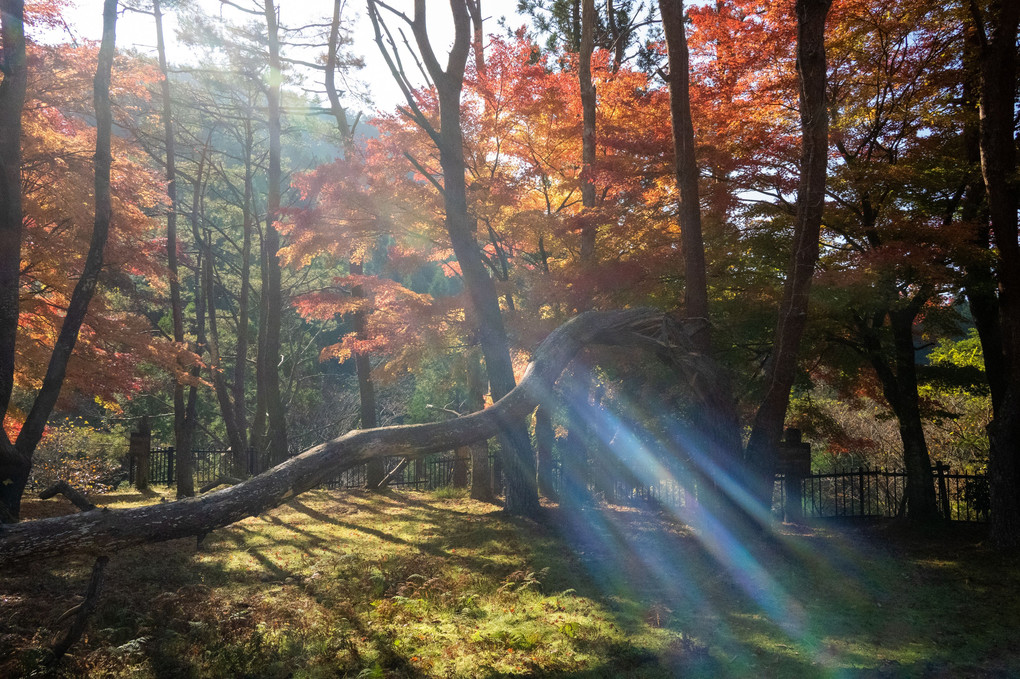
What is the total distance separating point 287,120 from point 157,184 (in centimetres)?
1020

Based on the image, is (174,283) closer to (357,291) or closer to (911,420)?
(357,291)

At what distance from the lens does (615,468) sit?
48.5 feet

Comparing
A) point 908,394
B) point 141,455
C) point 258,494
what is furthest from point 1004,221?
point 141,455

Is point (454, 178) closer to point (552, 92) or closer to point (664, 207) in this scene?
point (552, 92)

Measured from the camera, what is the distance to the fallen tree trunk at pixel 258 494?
4.18 metres

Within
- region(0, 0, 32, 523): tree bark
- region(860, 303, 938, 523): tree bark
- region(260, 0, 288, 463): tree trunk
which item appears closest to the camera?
region(0, 0, 32, 523): tree bark

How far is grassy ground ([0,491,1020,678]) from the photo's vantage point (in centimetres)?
514

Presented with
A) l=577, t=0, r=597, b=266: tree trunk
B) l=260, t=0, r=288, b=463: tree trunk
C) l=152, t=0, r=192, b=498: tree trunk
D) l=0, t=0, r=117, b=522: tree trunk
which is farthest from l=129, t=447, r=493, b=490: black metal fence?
l=0, t=0, r=117, b=522: tree trunk

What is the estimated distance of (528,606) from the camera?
6578mm

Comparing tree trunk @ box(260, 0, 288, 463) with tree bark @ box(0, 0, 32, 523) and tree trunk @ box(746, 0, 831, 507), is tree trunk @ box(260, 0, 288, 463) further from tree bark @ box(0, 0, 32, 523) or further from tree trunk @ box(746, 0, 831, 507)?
tree trunk @ box(746, 0, 831, 507)

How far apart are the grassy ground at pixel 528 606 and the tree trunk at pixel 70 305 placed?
1.57m

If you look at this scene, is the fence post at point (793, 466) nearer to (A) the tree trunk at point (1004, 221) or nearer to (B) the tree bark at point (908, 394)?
(B) the tree bark at point (908, 394)

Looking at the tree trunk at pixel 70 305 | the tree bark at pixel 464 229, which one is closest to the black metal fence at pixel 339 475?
the tree bark at pixel 464 229

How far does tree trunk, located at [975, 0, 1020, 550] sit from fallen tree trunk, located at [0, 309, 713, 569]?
692cm
